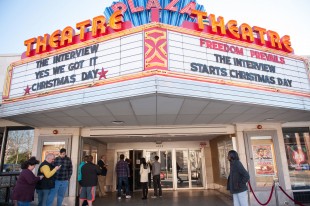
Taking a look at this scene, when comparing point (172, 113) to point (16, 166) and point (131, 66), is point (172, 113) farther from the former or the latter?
point (16, 166)

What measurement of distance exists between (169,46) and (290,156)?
7.25 meters

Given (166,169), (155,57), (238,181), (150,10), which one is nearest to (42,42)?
(150,10)

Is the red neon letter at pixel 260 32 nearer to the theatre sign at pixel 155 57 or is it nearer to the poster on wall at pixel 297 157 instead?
the theatre sign at pixel 155 57

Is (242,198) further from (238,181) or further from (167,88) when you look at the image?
(167,88)

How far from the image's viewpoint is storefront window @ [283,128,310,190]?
916cm

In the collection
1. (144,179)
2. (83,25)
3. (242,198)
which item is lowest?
(242,198)

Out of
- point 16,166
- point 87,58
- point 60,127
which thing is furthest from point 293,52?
point 16,166

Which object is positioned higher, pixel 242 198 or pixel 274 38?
pixel 274 38

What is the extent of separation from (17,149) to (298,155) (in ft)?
37.4

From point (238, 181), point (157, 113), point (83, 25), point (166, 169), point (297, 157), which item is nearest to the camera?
point (238, 181)

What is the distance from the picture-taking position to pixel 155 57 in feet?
17.3

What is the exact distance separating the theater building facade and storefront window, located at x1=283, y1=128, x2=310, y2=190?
40 millimetres

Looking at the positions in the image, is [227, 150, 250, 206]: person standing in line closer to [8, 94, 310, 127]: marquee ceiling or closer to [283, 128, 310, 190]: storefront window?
[8, 94, 310, 127]: marquee ceiling

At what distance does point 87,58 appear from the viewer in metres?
6.18
